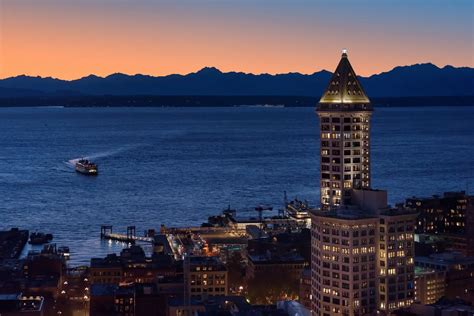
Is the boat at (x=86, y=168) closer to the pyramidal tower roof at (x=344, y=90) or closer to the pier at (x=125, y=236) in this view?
the pier at (x=125, y=236)

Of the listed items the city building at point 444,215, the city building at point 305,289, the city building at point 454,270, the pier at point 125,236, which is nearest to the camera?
the city building at point 305,289

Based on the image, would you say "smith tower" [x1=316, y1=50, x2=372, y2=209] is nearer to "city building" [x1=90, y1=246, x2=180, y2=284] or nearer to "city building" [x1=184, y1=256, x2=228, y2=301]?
"city building" [x1=184, y1=256, x2=228, y2=301]

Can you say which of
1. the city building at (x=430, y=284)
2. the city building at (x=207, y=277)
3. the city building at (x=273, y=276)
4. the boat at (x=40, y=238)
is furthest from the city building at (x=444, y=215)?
the boat at (x=40, y=238)

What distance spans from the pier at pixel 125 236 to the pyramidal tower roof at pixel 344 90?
3065cm

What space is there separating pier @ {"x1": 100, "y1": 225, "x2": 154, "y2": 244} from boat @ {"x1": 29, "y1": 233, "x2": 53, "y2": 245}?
3987 millimetres

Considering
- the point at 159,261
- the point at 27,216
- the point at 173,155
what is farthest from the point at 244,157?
the point at 159,261

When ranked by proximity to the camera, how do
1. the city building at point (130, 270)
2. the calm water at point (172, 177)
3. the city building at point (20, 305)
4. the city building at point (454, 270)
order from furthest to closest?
the calm water at point (172, 177) → the city building at point (130, 270) → the city building at point (454, 270) → the city building at point (20, 305)

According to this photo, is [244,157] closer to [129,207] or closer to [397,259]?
[129,207]

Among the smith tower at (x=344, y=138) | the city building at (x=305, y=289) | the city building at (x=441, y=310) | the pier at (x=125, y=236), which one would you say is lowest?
the pier at (x=125, y=236)

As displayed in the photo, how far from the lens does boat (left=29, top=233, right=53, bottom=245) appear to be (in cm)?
6950

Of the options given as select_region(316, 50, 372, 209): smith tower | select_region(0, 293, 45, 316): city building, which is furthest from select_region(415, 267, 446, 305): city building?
select_region(0, 293, 45, 316): city building

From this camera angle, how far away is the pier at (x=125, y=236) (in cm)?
7044

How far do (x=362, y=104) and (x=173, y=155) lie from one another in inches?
3995

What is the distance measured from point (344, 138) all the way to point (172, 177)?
2842 inches
